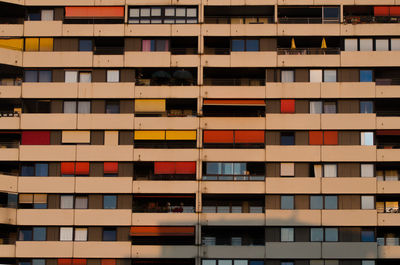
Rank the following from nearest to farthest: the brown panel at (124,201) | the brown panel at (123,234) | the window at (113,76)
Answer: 1. the brown panel at (123,234)
2. the brown panel at (124,201)
3. the window at (113,76)

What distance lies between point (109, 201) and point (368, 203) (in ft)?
61.0

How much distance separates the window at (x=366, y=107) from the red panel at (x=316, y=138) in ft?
11.8

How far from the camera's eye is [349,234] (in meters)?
57.2

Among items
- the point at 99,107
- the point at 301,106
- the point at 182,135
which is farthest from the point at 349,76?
the point at 99,107

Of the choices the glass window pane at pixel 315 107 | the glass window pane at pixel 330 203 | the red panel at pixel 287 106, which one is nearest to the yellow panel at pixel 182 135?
the red panel at pixel 287 106

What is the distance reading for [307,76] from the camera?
59.6m

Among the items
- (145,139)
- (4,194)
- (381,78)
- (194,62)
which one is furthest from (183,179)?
(381,78)

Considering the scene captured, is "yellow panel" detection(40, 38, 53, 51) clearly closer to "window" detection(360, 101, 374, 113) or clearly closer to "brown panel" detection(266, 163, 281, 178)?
"brown panel" detection(266, 163, 281, 178)

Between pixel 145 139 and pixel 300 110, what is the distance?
11553mm

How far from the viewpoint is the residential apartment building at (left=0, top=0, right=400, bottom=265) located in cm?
5716

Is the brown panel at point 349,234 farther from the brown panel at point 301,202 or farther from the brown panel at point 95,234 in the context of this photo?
the brown panel at point 95,234

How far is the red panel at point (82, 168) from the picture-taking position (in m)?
58.3

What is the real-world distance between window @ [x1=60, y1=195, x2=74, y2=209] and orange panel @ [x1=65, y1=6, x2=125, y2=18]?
13701mm

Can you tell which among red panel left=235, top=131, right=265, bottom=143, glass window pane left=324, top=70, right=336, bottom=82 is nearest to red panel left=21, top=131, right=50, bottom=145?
red panel left=235, top=131, right=265, bottom=143
